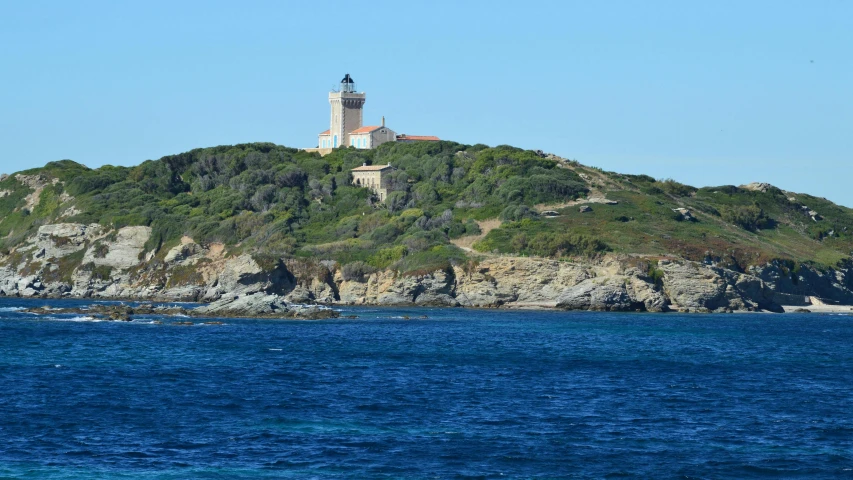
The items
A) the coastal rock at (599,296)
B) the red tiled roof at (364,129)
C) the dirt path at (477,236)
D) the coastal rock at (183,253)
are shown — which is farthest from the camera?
the red tiled roof at (364,129)

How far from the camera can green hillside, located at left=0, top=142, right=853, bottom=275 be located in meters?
98.3

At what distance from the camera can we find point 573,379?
43.3m

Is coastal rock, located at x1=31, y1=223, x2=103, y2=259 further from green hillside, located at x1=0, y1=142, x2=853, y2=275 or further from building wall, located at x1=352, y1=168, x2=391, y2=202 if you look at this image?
building wall, located at x1=352, y1=168, x2=391, y2=202

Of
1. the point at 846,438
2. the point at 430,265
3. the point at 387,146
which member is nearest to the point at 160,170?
the point at 387,146

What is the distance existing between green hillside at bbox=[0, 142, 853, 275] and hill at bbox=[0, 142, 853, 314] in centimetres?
22

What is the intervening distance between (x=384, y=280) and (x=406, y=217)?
48.6 feet

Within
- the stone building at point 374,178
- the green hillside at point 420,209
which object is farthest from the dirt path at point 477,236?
the stone building at point 374,178

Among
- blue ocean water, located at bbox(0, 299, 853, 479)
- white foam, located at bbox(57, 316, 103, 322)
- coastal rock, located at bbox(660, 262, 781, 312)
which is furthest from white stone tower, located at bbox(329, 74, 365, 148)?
blue ocean water, located at bbox(0, 299, 853, 479)

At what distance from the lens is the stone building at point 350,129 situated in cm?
13738

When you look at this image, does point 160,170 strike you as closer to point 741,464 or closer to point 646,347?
point 646,347

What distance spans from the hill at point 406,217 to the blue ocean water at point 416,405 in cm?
3169

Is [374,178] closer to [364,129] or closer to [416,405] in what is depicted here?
[364,129]

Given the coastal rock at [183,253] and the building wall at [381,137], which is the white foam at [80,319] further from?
the building wall at [381,137]

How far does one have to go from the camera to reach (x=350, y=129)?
467 ft
